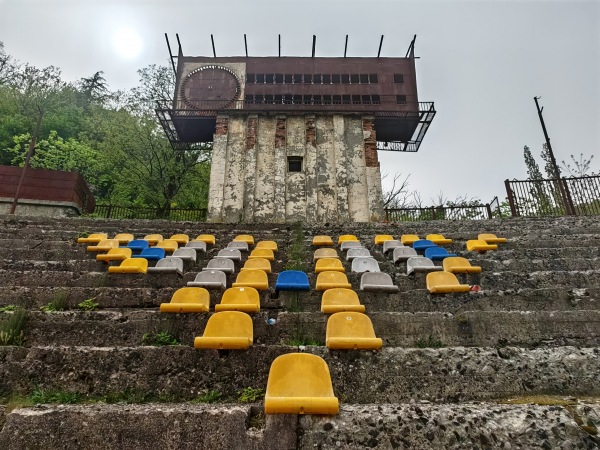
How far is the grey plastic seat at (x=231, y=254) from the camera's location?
487 cm

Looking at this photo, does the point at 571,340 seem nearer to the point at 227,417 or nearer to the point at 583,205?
the point at 227,417

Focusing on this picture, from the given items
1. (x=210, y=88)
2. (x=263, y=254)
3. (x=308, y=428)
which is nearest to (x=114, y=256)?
(x=263, y=254)

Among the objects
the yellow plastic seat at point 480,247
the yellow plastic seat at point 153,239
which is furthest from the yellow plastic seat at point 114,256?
the yellow plastic seat at point 480,247

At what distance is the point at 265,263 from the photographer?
451 cm

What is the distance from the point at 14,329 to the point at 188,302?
129cm

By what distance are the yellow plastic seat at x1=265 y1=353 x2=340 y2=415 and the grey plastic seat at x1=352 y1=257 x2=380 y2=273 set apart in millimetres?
2447

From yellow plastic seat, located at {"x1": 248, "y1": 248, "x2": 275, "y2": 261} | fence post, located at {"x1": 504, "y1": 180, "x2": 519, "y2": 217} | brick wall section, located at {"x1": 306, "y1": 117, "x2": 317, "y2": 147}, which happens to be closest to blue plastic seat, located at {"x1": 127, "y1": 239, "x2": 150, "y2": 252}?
yellow plastic seat, located at {"x1": 248, "y1": 248, "x2": 275, "y2": 261}

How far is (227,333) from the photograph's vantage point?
2551 millimetres

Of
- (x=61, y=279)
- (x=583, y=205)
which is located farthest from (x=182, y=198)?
(x=583, y=205)

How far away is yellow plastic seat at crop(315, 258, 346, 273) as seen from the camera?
4279 millimetres

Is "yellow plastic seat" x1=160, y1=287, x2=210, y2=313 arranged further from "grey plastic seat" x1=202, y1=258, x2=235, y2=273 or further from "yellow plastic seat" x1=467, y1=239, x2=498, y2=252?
"yellow plastic seat" x1=467, y1=239, x2=498, y2=252

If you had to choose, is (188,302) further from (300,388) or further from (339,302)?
(300,388)

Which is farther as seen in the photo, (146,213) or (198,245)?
(146,213)

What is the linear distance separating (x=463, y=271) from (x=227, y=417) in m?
3.23
